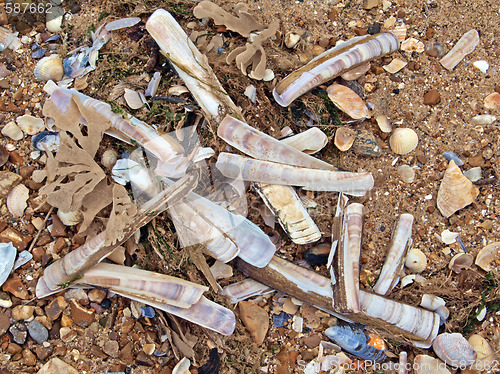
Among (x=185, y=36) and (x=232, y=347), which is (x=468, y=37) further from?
(x=232, y=347)

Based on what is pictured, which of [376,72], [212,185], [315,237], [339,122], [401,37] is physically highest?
[401,37]

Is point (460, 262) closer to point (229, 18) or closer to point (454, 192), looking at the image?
point (454, 192)

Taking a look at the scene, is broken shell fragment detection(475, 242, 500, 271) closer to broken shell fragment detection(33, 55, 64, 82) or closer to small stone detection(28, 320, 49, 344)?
small stone detection(28, 320, 49, 344)

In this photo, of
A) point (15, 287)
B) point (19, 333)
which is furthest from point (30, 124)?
point (19, 333)

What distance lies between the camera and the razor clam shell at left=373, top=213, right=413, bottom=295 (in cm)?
248

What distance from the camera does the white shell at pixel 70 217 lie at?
2369 millimetres

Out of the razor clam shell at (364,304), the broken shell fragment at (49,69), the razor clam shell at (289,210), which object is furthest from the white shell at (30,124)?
the razor clam shell at (364,304)

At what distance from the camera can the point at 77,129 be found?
238 cm

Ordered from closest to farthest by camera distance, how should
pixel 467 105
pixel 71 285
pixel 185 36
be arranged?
pixel 71 285, pixel 185 36, pixel 467 105

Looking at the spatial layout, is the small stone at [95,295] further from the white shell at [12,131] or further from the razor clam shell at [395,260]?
the razor clam shell at [395,260]

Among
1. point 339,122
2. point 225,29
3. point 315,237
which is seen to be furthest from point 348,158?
point 225,29

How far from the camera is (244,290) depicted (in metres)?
2.49

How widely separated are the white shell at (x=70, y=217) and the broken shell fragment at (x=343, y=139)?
1.73 m

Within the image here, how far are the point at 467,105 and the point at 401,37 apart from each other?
68 centimetres
